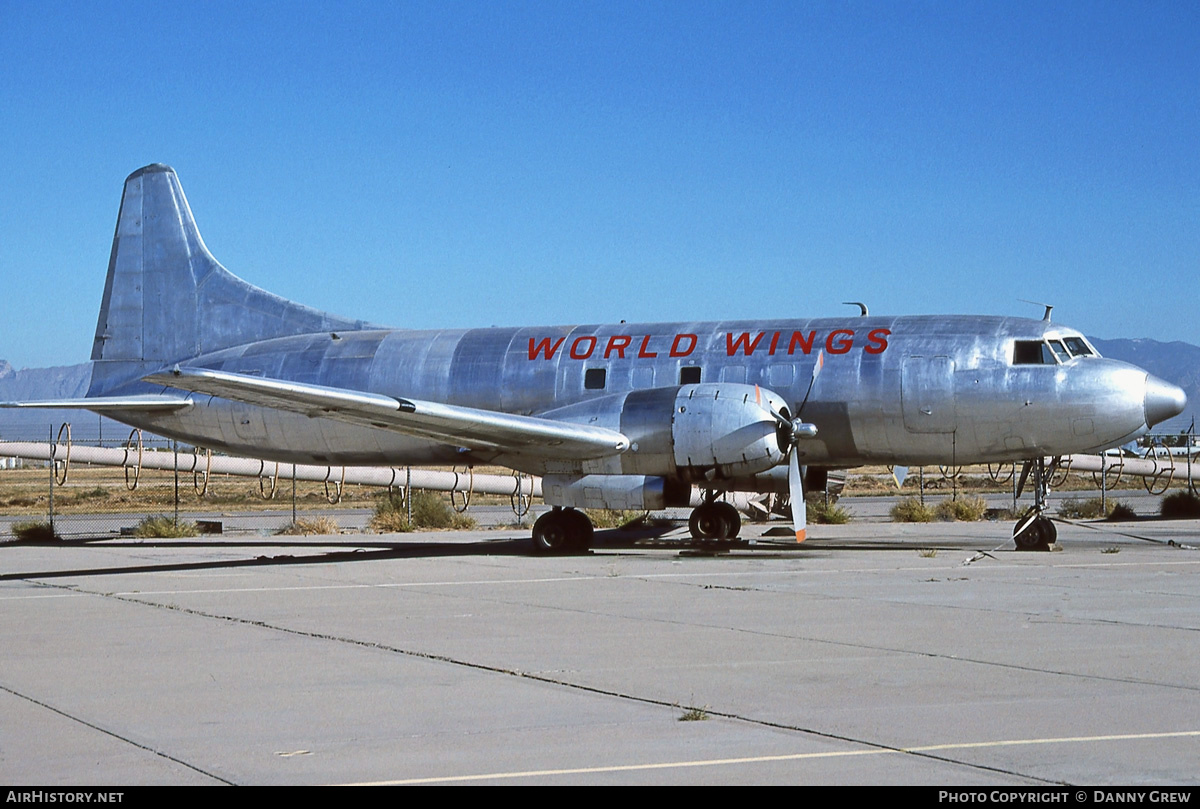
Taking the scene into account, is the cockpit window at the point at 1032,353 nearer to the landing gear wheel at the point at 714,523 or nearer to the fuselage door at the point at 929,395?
the fuselage door at the point at 929,395

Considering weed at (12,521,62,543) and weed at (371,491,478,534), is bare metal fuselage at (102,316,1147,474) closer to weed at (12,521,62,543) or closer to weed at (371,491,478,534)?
weed at (12,521,62,543)

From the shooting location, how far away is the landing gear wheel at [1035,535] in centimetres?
1991

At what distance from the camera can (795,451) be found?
65.7 feet

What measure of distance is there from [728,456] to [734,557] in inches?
63.7

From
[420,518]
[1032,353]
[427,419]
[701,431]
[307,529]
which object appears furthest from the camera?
[420,518]

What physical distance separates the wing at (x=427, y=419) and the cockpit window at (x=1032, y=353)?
6324mm

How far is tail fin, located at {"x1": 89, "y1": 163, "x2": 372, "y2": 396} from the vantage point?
84.6ft

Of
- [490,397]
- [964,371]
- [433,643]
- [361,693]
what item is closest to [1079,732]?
[361,693]

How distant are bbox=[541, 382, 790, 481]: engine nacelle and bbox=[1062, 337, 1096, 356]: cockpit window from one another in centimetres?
463

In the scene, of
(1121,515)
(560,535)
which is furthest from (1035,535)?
(1121,515)

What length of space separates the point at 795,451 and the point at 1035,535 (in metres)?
4.04

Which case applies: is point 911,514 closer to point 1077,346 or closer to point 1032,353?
point 1077,346

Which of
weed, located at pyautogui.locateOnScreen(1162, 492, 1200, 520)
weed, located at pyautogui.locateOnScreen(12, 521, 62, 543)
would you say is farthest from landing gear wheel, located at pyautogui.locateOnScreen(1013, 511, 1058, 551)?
weed, located at pyautogui.locateOnScreen(12, 521, 62, 543)

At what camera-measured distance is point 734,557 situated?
1942 cm
